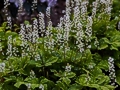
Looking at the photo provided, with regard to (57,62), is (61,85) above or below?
below

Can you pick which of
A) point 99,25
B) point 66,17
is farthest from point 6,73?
point 99,25

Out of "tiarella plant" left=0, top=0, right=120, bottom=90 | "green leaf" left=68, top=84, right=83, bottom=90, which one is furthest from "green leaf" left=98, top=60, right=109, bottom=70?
"green leaf" left=68, top=84, right=83, bottom=90

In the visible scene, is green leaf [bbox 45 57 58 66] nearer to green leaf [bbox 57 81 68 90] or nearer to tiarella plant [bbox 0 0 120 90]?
tiarella plant [bbox 0 0 120 90]

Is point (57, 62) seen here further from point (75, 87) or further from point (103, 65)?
point (103, 65)

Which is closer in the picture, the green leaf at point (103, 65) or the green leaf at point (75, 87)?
the green leaf at point (75, 87)

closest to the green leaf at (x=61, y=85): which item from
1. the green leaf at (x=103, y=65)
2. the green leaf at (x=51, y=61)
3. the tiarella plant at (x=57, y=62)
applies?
the tiarella plant at (x=57, y=62)

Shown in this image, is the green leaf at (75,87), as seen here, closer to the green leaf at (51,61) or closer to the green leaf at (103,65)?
the green leaf at (51,61)

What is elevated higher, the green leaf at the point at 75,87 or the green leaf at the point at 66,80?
the green leaf at the point at 66,80

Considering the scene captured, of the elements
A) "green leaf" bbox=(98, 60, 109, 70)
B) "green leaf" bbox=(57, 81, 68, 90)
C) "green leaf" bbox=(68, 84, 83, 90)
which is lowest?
"green leaf" bbox=(68, 84, 83, 90)

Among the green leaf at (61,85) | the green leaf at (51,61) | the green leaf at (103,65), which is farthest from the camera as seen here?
the green leaf at (103,65)

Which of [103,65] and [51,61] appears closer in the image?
[51,61]

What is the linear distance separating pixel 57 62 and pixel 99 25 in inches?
32.2

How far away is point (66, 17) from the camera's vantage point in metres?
2.92

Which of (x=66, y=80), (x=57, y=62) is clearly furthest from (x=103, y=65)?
(x=66, y=80)
